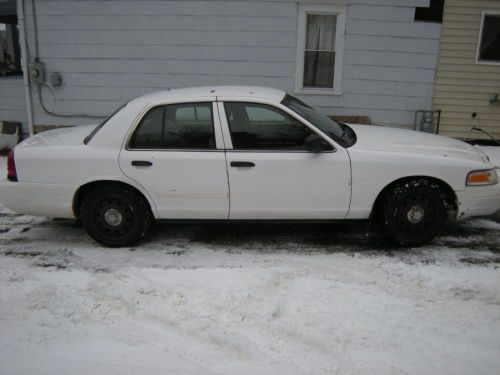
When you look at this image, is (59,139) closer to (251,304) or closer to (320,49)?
(251,304)

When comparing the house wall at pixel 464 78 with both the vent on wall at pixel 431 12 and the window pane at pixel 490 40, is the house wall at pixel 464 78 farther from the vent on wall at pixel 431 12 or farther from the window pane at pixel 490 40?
the window pane at pixel 490 40

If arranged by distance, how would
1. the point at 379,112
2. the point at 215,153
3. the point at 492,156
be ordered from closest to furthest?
1. the point at 215,153
2. the point at 492,156
3. the point at 379,112

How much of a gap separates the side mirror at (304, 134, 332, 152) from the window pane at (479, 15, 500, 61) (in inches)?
242

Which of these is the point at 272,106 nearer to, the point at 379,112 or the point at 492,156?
the point at 379,112

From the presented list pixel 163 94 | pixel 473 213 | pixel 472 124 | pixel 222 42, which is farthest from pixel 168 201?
pixel 472 124

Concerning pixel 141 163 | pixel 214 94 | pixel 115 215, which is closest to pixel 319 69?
pixel 214 94

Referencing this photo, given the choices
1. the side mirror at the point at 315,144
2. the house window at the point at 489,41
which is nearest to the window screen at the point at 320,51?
the house window at the point at 489,41

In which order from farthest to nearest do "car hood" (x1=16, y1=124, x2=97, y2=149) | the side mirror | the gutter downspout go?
the gutter downspout, "car hood" (x1=16, y1=124, x2=97, y2=149), the side mirror

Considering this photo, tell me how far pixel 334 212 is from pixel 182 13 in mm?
5739

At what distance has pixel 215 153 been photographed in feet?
14.6

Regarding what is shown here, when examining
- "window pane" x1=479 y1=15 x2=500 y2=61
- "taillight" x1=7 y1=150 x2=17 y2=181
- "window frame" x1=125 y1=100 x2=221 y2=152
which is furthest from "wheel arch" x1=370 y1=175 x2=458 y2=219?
"window pane" x1=479 y1=15 x2=500 y2=61

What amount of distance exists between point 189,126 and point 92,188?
3.94 feet

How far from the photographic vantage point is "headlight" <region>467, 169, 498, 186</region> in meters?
4.50

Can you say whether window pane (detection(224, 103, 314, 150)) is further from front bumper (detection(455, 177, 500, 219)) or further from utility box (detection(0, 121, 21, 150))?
utility box (detection(0, 121, 21, 150))
